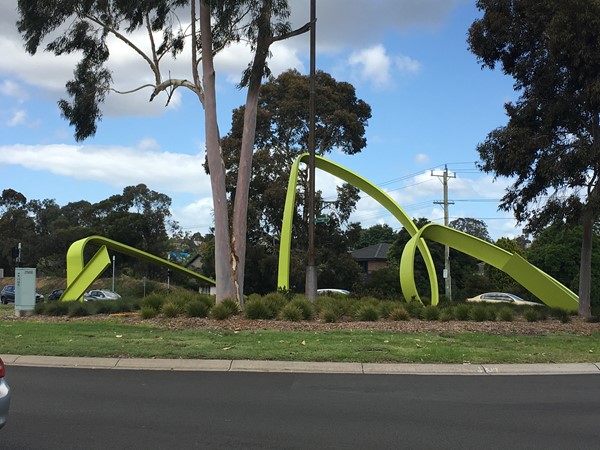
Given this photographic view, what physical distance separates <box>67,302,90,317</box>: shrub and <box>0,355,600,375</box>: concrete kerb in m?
8.01

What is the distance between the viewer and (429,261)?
2600 centimetres

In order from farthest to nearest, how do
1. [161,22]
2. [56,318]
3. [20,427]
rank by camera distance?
[161,22], [56,318], [20,427]

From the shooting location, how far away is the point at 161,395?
816 centimetres

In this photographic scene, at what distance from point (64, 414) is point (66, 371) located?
3.14 meters

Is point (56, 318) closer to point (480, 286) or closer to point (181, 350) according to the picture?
point (181, 350)

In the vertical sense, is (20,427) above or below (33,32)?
below

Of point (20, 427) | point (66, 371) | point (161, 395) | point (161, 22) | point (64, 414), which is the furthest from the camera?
point (161, 22)

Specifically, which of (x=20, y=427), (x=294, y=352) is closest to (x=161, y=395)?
(x=20, y=427)

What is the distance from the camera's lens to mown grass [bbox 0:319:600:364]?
10992 millimetres

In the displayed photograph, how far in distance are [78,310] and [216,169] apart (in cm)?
614

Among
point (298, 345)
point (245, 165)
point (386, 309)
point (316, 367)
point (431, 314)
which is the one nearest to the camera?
point (316, 367)

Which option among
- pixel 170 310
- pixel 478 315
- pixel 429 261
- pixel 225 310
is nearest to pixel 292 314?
pixel 225 310

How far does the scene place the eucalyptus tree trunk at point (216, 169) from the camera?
19.5m

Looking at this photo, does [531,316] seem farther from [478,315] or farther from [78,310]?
[78,310]
